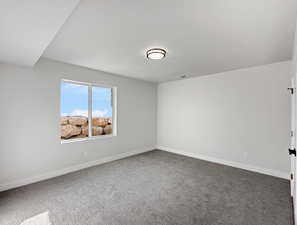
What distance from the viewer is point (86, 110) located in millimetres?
3852

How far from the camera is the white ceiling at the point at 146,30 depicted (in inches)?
59.2

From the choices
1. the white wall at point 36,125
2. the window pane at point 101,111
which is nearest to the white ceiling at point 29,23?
the white wall at point 36,125

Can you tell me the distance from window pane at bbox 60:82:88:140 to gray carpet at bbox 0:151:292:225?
3.19ft

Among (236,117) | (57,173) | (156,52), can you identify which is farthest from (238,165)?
(57,173)

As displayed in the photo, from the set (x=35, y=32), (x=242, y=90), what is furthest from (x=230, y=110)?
(x=35, y=32)

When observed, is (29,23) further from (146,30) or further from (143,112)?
(143,112)

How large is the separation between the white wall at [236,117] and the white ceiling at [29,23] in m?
3.90

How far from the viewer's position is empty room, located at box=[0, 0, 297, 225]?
→ 177 centimetres

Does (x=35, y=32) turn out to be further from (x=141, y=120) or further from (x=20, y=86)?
(x=141, y=120)

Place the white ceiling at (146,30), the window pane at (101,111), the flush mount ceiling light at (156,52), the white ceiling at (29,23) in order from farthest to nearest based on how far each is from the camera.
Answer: the window pane at (101,111), the flush mount ceiling light at (156,52), the white ceiling at (146,30), the white ceiling at (29,23)

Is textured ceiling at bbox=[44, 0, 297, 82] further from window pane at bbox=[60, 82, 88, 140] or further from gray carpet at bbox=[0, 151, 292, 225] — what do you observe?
gray carpet at bbox=[0, 151, 292, 225]

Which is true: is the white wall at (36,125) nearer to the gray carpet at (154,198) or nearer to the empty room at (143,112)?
the empty room at (143,112)

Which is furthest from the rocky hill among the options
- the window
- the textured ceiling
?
the textured ceiling

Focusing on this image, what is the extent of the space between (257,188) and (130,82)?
13.3 ft
